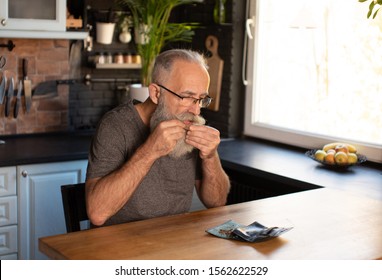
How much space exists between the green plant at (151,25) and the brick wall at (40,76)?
1.68 ft

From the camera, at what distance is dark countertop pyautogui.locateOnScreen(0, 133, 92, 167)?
3.74 meters

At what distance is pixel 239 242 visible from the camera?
2223mm

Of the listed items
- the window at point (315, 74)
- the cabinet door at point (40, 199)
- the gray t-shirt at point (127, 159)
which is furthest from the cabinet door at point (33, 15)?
the gray t-shirt at point (127, 159)

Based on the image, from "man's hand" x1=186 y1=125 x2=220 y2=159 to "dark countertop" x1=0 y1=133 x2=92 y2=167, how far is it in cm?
135

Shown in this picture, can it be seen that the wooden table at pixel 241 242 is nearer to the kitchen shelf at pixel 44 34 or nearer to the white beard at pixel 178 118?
the white beard at pixel 178 118

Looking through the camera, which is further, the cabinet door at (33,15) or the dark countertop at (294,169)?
the cabinet door at (33,15)

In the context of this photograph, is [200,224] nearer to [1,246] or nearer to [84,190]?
[84,190]

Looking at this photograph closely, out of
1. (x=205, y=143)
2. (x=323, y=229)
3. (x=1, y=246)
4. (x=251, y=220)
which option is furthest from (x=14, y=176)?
(x=323, y=229)

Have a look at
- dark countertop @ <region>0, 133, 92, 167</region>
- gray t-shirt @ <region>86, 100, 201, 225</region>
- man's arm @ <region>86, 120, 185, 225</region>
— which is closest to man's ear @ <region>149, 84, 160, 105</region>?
gray t-shirt @ <region>86, 100, 201, 225</region>

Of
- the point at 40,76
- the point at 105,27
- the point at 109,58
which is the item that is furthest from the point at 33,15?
the point at 109,58

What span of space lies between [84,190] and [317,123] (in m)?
1.87

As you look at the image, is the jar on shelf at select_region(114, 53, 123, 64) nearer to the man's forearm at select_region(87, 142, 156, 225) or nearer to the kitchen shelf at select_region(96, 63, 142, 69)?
the kitchen shelf at select_region(96, 63, 142, 69)

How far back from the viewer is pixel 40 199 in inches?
151

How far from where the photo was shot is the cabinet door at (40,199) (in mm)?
3766
